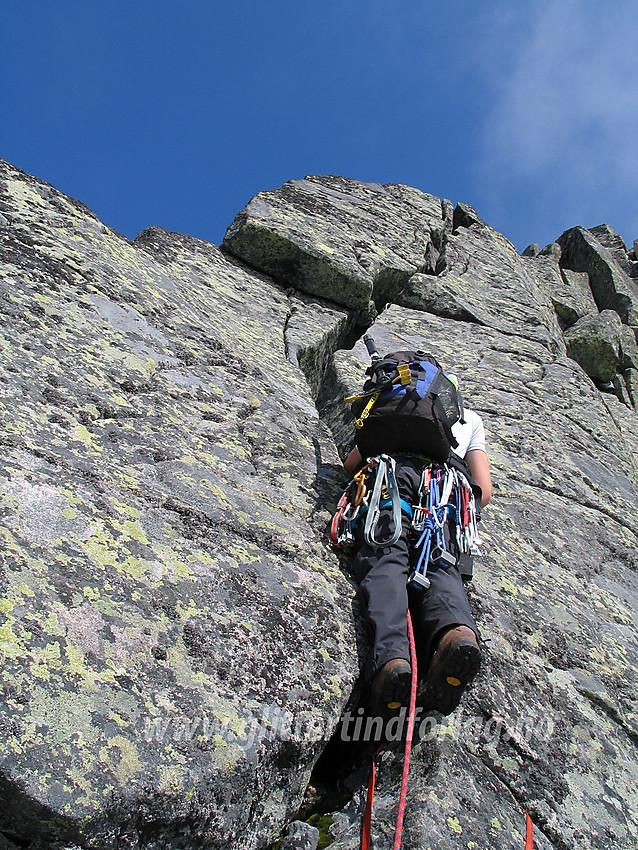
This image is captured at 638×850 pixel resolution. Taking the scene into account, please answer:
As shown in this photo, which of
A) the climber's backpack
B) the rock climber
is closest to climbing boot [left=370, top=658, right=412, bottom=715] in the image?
the rock climber

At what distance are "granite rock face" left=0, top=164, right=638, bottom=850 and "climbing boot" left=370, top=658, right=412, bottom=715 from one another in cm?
26

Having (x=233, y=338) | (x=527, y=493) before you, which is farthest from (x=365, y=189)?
(x=527, y=493)

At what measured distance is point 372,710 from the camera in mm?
3803

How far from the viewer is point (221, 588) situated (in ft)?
12.6

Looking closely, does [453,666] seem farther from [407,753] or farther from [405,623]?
[407,753]

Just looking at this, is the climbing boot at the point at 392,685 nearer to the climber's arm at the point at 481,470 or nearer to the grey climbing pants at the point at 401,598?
the grey climbing pants at the point at 401,598

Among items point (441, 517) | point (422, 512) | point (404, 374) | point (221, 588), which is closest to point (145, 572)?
point (221, 588)

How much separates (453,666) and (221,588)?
146cm

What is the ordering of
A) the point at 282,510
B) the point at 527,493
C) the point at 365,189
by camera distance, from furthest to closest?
the point at 365,189 < the point at 527,493 < the point at 282,510

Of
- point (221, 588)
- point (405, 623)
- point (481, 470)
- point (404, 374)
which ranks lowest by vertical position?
point (221, 588)

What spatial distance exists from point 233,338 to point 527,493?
374 centimetres

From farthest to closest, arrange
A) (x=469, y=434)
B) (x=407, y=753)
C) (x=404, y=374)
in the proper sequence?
(x=469, y=434)
(x=404, y=374)
(x=407, y=753)

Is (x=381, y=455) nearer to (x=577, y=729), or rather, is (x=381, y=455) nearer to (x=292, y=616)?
(x=292, y=616)

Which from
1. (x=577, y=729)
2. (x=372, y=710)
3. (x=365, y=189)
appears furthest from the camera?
(x=365, y=189)
